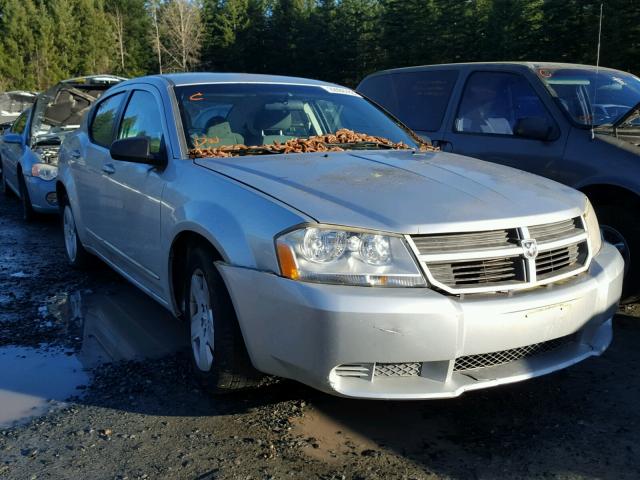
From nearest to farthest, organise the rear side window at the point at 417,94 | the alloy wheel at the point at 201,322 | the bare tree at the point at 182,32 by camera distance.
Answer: the alloy wheel at the point at 201,322 → the rear side window at the point at 417,94 → the bare tree at the point at 182,32

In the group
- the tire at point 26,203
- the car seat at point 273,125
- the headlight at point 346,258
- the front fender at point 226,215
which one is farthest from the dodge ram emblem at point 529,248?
the tire at point 26,203

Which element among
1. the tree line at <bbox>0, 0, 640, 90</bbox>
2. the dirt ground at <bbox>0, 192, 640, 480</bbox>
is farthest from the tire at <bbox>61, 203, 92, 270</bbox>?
the tree line at <bbox>0, 0, 640, 90</bbox>

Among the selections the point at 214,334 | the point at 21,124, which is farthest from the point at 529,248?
the point at 21,124

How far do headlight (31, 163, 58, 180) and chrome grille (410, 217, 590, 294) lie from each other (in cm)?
654

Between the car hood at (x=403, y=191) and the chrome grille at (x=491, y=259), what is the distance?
0.05 m

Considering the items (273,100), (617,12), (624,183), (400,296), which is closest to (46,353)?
(273,100)

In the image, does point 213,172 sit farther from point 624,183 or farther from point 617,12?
point 617,12

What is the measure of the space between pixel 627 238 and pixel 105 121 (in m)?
4.06

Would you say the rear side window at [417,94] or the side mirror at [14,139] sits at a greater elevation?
the rear side window at [417,94]

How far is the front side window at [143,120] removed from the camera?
13.5 ft

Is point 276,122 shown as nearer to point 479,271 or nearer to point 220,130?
point 220,130

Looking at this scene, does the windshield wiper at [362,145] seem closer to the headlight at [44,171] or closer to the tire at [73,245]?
the tire at [73,245]

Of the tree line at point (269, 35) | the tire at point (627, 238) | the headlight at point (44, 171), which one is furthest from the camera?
the tree line at point (269, 35)

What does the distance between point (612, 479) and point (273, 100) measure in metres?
2.94
